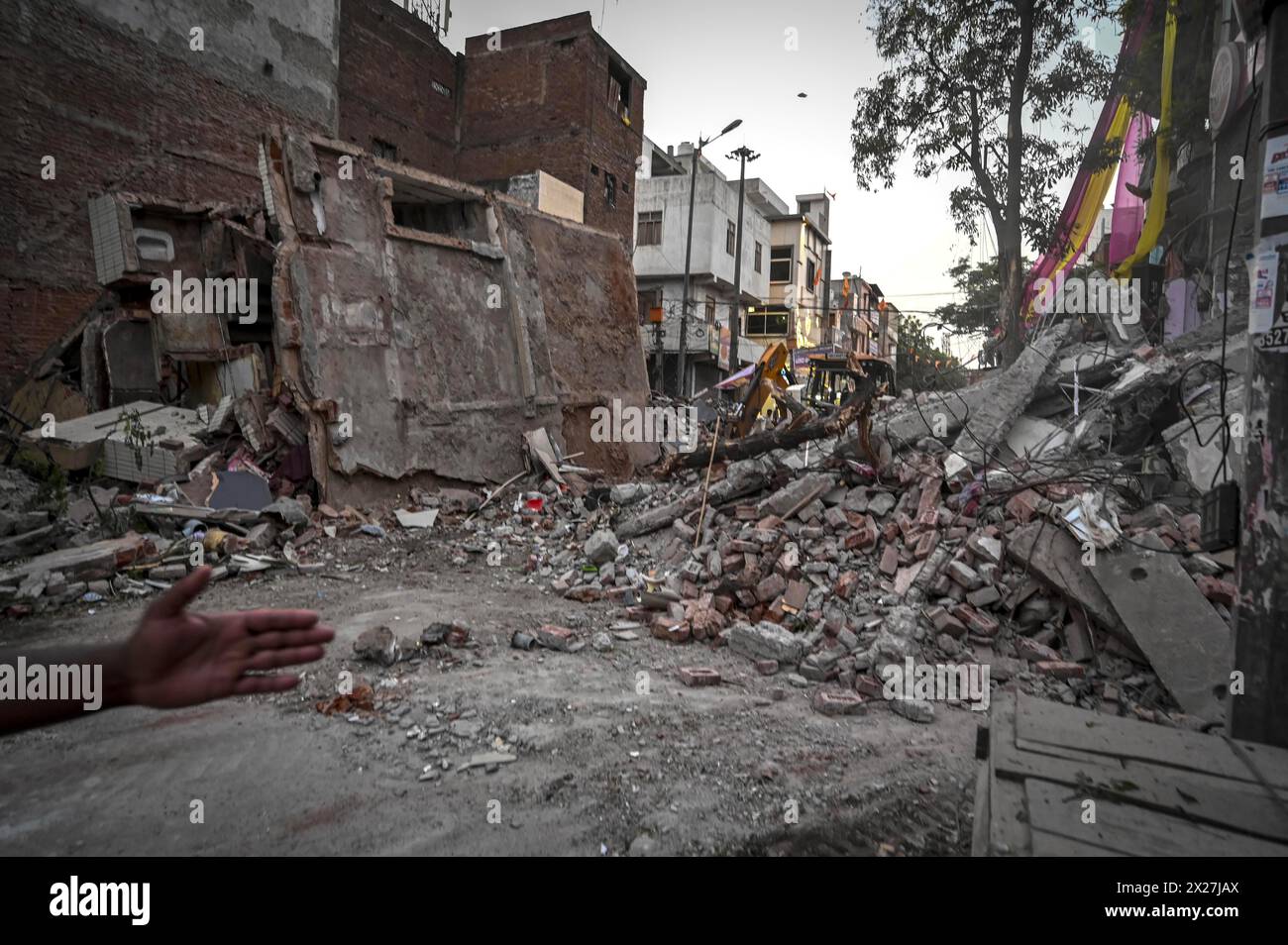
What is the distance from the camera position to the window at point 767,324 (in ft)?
127

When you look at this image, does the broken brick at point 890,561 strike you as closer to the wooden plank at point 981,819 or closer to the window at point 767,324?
the wooden plank at point 981,819

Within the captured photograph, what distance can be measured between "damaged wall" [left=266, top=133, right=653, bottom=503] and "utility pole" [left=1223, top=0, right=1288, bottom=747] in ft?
28.0

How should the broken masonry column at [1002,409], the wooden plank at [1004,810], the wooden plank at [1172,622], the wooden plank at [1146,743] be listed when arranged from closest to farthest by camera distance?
1. the wooden plank at [1004,810]
2. the wooden plank at [1146,743]
3. the wooden plank at [1172,622]
4. the broken masonry column at [1002,409]

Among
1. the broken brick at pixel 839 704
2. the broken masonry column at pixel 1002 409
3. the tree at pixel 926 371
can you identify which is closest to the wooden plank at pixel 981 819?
the broken brick at pixel 839 704

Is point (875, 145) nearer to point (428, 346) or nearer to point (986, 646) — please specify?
point (428, 346)

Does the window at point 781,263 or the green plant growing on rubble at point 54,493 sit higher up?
the window at point 781,263

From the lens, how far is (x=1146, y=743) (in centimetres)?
229

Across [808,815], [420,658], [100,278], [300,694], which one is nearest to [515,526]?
[420,658]

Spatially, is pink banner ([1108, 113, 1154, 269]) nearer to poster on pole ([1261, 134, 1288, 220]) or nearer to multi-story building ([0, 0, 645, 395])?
multi-story building ([0, 0, 645, 395])

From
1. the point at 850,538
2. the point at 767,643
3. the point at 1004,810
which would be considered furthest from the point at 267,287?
the point at 1004,810

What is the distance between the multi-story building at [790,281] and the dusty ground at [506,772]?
113 feet

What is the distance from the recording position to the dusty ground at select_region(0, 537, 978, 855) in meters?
2.76

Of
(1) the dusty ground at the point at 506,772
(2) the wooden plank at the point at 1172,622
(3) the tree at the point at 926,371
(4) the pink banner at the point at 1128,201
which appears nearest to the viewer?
(1) the dusty ground at the point at 506,772
